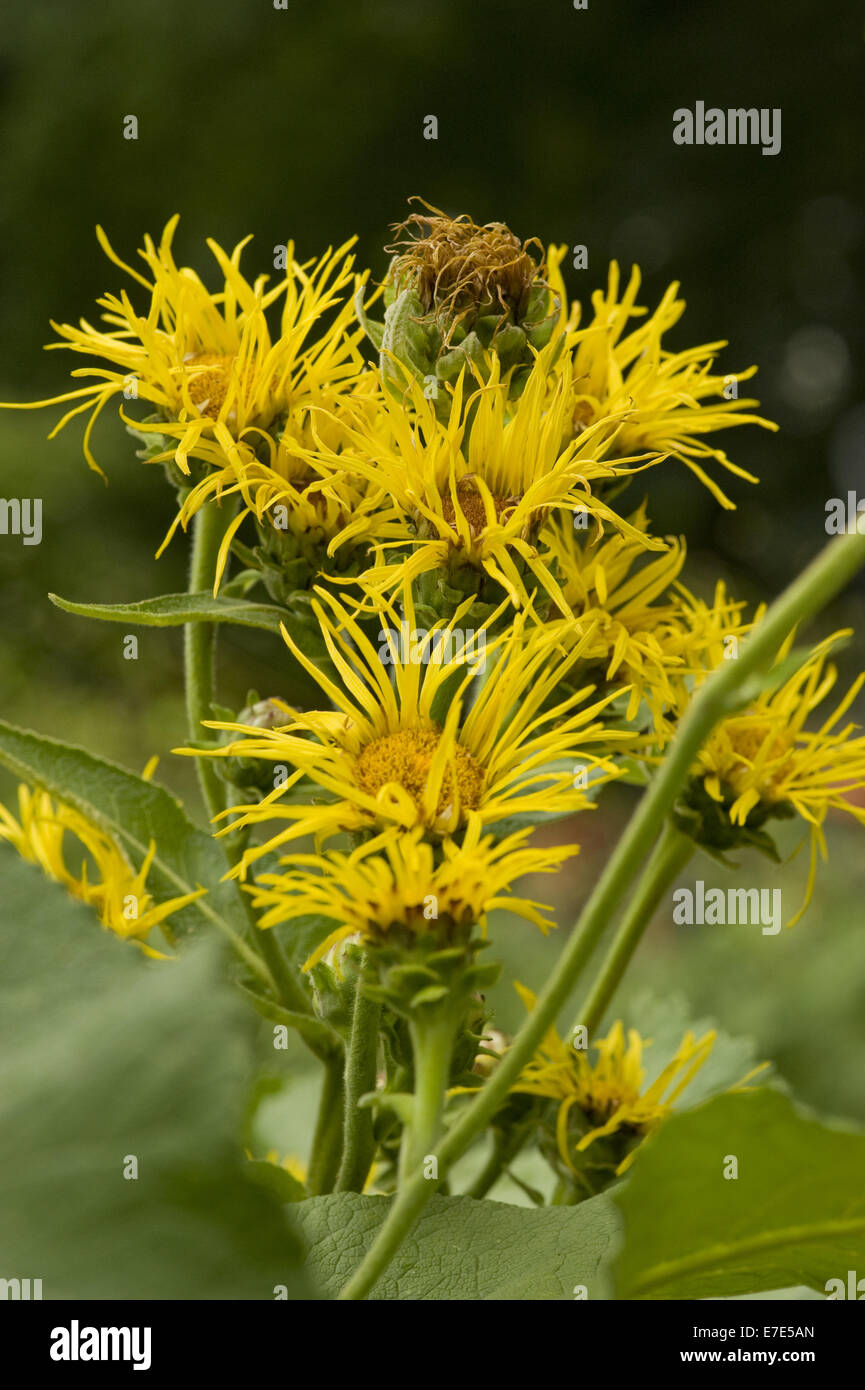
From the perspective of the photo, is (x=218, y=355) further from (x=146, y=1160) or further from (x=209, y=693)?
(x=146, y=1160)

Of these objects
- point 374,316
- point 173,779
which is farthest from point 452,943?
point 173,779

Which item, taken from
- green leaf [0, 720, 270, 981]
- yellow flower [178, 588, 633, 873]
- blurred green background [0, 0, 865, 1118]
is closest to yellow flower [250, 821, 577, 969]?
yellow flower [178, 588, 633, 873]

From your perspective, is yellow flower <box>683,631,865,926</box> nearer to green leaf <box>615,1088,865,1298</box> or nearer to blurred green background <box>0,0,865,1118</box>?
green leaf <box>615,1088,865,1298</box>

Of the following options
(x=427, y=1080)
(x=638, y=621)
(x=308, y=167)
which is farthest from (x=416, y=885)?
(x=308, y=167)

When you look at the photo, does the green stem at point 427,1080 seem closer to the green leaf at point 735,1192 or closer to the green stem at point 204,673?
the green leaf at point 735,1192

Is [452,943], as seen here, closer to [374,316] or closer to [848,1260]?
[848,1260]

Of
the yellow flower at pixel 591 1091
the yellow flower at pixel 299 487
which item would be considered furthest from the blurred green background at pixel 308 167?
the yellow flower at pixel 299 487
